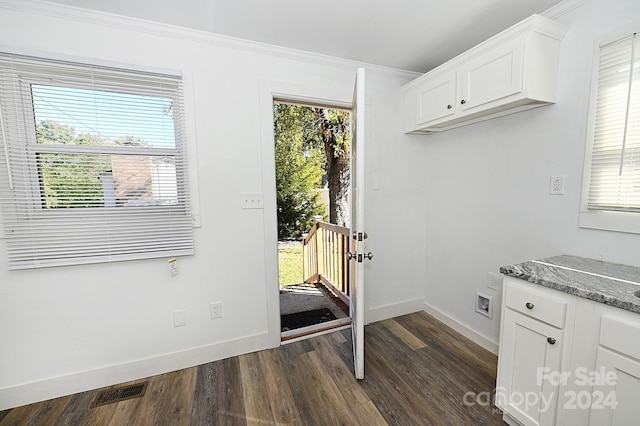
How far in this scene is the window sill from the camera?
134 centimetres

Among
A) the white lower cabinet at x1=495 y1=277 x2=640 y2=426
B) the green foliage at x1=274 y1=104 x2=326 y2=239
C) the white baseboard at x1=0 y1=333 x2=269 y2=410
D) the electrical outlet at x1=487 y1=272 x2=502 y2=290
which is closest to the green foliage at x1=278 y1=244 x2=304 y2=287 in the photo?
the green foliage at x1=274 y1=104 x2=326 y2=239

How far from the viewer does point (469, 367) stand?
6.22 ft

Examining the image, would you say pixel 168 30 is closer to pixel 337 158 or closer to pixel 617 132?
pixel 617 132

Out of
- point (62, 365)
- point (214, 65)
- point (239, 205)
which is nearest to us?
point (62, 365)

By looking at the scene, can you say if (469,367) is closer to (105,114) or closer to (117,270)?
(117,270)

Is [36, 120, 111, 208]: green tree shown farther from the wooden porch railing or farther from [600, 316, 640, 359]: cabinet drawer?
[600, 316, 640, 359]: cabinet drawer

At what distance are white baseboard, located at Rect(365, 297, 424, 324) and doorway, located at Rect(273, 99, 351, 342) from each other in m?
0.24

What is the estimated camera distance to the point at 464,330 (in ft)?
7.54

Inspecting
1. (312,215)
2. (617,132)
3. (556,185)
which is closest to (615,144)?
(617,132)

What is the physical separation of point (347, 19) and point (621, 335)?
2.11 meters

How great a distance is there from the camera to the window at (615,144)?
1.32 m

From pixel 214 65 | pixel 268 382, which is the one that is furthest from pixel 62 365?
pixel 214 65

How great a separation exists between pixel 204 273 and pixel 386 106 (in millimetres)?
2162

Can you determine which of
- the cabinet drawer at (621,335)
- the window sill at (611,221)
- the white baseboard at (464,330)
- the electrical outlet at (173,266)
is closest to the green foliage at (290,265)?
the white baseboard at (464,330)
